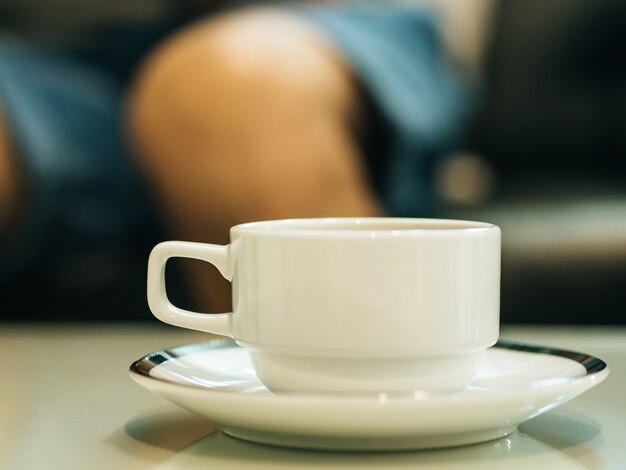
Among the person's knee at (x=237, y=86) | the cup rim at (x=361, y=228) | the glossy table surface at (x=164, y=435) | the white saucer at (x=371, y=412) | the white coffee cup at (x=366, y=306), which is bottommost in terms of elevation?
the glossy table surface at (x=164, y=435)

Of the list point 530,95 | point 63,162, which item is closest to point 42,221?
point 63,162

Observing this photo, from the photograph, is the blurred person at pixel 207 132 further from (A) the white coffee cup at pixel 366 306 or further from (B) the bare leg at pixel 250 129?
(A) the white coffee cup at pixel 366 306

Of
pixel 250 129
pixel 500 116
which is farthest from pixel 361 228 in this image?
pixel 500 116

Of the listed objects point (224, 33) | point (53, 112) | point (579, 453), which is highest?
point (224, 33)

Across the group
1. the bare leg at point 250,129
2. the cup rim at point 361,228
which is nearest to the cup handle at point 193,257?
the cup rim at point 361,228

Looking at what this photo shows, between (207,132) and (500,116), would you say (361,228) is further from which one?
(500,116)

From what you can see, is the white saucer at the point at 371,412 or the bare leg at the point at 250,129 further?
the bare leg at the point at 250,129

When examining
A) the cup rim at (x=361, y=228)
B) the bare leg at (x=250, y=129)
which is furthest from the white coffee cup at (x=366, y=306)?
the bare leg at (x=250, y=129)

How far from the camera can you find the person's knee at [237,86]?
4.26ft

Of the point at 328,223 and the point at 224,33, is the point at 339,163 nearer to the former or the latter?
the point at 224,33

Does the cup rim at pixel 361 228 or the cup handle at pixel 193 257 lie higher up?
the cup rim at pixel 361 228

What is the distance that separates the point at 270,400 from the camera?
0.32 meters

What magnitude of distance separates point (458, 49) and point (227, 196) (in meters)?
0.43

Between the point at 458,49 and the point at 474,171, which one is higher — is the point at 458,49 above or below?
above
